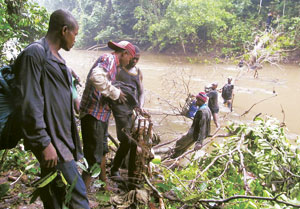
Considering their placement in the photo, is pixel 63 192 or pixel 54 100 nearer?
pixel 54 100

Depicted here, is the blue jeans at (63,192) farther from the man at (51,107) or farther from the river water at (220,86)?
the river water at (220,86)

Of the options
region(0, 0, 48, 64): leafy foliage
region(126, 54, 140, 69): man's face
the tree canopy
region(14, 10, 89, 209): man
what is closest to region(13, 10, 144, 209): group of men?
region(14, 10, 89, 209): man

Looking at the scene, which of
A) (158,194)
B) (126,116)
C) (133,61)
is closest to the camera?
(158,194)

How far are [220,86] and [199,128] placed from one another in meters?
9.01

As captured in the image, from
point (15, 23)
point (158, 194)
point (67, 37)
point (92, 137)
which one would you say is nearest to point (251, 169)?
point (158, 194)

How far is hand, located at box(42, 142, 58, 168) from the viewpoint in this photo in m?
1.39

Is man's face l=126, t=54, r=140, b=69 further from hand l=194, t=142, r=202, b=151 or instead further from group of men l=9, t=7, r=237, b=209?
hand l=194, t=142, r=202, b=151

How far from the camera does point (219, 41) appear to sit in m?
19.8

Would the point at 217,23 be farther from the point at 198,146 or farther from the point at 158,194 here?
the point at 158,194

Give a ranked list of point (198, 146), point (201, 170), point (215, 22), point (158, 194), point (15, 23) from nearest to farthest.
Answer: point (158, 194) → point (201, 170) → point (198, 146) → point (15, 23) → point (215, 22)

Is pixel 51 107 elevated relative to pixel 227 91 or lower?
elevated

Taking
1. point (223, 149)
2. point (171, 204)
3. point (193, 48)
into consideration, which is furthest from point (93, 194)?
point (193, 48)

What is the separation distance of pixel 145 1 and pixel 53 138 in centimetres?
2653

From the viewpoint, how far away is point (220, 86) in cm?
1271
